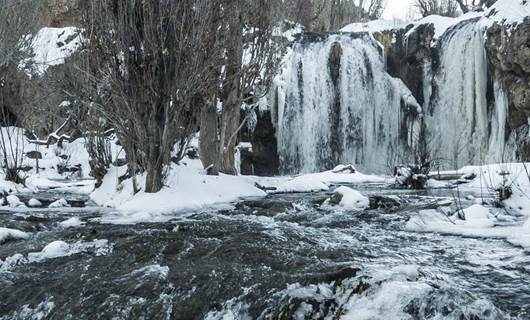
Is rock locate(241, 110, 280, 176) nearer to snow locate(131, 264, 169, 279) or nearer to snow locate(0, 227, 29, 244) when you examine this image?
snow locate(0, 227, 29, 244)

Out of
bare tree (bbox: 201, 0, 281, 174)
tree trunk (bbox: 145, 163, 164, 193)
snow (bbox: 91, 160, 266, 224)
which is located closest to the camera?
snow (bbox: 91, 160, 266, 224)

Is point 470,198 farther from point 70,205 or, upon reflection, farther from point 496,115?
point 496,115

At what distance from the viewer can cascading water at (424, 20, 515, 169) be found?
16.0 meters

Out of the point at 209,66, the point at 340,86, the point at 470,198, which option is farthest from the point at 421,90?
the point at 209,66

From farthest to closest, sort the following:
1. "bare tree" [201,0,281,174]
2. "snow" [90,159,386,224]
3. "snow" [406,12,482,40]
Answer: "snow" [406,12,482,40], "bare tree" [201,0,281,174], "snow" [90,159,386,224]

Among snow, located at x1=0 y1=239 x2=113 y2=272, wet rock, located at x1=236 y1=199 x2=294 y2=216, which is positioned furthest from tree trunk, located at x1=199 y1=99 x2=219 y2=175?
snow, located at x1=0 y1=239 x2=113 y2=272

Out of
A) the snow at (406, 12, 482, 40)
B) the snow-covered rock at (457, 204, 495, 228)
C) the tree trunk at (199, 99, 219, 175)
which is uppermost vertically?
the snow at (406, 12, 482, 40)

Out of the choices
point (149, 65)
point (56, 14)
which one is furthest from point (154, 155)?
point (56, 14)

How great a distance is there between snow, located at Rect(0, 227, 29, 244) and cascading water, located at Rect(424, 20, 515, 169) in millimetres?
13410

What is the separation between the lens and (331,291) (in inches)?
125

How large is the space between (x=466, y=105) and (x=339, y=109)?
15.1ft

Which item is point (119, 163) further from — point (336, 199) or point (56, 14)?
point (56, 14)

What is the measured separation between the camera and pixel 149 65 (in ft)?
23.6

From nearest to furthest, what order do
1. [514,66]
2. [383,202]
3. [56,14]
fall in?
[383,202]
[514,66]
[56,14]
